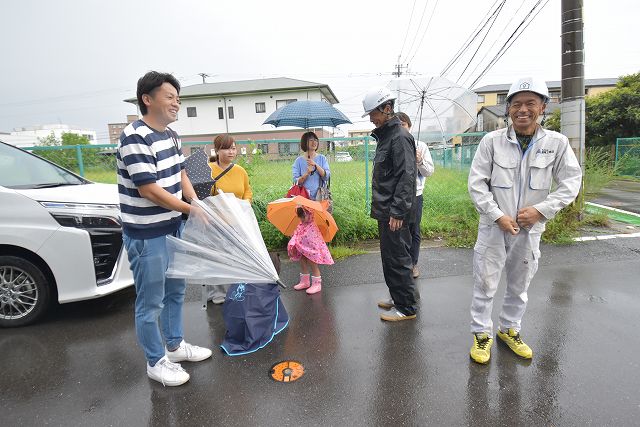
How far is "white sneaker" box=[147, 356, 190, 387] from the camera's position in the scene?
2.46m

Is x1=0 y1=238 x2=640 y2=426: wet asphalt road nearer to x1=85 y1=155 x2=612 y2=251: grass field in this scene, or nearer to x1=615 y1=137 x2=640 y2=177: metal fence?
x1=85 y1=155 x2=612 y2=251: grass field

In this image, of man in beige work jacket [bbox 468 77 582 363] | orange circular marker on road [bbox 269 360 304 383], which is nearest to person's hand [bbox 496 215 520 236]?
man in beige work jacket [bbox 468 77 582 363]

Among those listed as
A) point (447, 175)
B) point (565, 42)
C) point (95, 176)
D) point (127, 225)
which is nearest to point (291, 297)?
point (127, 225)

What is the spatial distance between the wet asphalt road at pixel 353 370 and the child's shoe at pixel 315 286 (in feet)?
0.36

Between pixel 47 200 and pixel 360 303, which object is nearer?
pixel 47 200

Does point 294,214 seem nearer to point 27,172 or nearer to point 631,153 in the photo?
point 27,172

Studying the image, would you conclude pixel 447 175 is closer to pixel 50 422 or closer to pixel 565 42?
pixel 565 42

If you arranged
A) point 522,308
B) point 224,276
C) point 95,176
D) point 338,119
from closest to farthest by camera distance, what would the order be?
point 224,276 → point 522,308 → point 338,119 → point 95,176

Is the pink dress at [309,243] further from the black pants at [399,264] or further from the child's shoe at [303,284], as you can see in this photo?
the black pants at [399,264]

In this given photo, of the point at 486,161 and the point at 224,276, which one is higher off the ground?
the point at 486,161

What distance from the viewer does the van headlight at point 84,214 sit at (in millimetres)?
3238

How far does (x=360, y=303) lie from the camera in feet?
12.3

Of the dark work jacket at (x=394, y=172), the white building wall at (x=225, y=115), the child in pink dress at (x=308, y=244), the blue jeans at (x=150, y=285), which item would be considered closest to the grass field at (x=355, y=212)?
the child in pink dress at (x=308, y=244)

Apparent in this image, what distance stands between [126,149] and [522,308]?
9.66 ft
